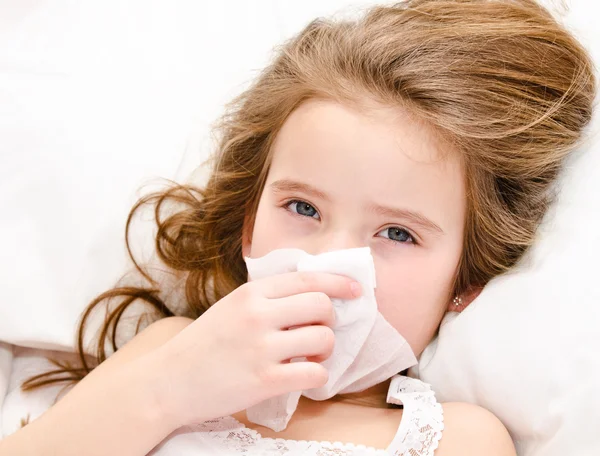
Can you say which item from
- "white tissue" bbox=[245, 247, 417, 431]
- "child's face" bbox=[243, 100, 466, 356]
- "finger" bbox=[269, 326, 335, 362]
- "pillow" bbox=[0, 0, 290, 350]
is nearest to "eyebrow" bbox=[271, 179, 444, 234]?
"child's face" bbox=[243, 100, 466, 356]

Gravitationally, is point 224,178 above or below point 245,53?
below

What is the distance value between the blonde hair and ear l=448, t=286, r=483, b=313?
0.06 feet

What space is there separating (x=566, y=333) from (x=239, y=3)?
4.04 ft

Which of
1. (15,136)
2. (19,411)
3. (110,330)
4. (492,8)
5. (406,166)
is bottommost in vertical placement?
(19,411)

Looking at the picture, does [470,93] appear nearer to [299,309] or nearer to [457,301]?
[457,301]

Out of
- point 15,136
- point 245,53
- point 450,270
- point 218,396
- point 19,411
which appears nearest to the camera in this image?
point 218,396

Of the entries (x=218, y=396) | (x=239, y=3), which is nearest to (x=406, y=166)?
(x=218, y=396)

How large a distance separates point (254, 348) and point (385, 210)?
0.33 meters

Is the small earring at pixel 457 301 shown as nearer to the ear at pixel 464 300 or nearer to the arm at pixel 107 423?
the ear at pixel 464 300

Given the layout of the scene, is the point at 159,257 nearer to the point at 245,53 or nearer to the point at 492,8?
the point at 245,53

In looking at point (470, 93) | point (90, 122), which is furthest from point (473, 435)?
point (90, 122)

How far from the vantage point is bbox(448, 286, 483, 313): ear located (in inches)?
66.5

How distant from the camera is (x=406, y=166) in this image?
1.50 m

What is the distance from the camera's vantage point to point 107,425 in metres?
1.46
